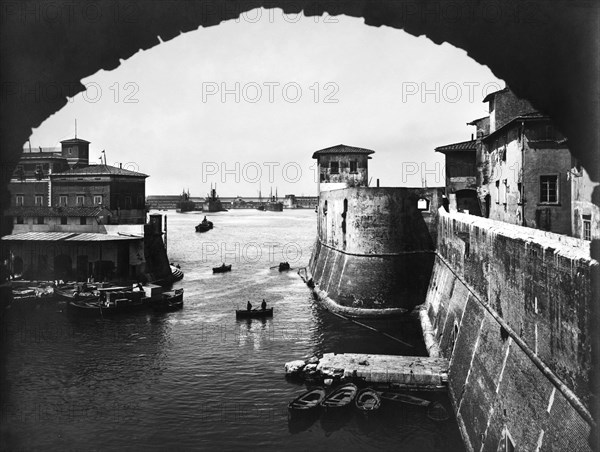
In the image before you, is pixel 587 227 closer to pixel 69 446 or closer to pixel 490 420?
pixel 490 420

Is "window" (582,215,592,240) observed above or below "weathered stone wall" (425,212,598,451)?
above

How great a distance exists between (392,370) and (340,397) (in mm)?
2694

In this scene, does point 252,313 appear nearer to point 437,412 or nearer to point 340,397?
point 340,397

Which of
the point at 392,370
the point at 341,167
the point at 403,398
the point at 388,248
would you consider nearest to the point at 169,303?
the point at 388,248

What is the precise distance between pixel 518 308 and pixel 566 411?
3717 mm

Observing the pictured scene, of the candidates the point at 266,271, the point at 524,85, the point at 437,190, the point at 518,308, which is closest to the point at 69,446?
the point at 518,308

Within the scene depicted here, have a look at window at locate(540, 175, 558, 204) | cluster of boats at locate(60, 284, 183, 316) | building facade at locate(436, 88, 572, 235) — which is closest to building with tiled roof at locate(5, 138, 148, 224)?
cluster of boats at locate(60, 284, 183, 316)

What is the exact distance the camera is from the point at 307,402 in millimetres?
18547

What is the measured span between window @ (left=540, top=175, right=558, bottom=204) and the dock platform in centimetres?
1320

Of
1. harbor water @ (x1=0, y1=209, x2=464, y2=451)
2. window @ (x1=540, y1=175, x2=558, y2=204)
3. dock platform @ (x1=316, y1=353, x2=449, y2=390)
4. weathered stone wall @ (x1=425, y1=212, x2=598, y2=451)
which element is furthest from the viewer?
window @ (x1=540, y1=175, x2=558, y2=204)

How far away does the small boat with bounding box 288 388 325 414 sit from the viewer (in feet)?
60.0

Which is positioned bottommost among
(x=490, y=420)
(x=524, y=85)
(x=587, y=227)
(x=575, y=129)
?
(x=490, y=420)

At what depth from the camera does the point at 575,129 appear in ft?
21.5

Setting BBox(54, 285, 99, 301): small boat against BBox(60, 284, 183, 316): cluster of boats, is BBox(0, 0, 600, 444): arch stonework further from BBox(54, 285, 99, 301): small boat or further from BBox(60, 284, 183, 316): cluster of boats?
BBox(54, 285, 99, 301): small boat
